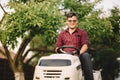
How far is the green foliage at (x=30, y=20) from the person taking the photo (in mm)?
26125

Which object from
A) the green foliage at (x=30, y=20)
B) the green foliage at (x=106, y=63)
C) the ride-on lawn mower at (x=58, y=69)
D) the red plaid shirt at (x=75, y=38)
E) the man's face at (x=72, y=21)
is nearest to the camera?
the ride-on lawn mower at (x=58, y=69)

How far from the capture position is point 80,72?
782 cm

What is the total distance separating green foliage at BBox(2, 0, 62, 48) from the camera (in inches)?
1029

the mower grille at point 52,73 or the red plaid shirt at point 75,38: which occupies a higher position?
the red plaid shirt at point 75,38

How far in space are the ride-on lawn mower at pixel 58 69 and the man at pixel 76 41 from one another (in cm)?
27

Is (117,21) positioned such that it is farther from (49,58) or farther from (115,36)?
(49,58)

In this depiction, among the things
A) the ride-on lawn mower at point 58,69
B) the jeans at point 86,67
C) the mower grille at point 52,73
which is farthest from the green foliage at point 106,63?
Result: the mower grille at point 52,73

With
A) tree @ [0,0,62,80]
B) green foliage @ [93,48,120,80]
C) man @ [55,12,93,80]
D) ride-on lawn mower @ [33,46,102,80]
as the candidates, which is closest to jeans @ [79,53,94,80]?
man @ [55,12,93,80]

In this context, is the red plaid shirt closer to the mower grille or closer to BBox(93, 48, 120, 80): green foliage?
the mower grille

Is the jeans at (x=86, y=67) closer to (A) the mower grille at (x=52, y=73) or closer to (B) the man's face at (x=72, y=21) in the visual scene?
(B) the man's face at (x=72, y=21)

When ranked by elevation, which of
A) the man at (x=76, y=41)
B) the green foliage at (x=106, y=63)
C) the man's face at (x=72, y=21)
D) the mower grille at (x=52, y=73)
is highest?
the man's face at (x=72, y=21)

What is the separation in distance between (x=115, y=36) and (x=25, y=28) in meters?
13.6

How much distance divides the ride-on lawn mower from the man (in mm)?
275

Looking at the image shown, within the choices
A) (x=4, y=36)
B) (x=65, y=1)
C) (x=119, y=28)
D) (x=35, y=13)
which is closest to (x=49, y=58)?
(x=35, y=13)
